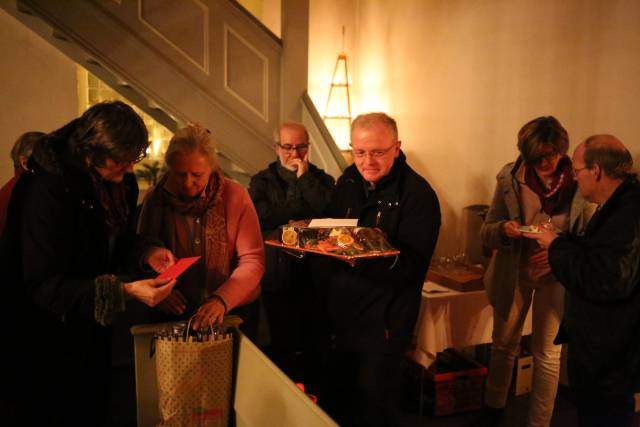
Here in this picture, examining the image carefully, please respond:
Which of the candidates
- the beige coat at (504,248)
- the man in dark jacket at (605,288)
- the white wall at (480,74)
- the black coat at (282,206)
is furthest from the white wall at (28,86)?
the man in dark jacket at (605,288)

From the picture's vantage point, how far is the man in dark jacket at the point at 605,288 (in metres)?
1.69

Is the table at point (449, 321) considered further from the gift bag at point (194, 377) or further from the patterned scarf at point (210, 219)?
the gift bag at point (194, 377)

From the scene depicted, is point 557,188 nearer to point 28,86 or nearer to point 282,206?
point 282,206

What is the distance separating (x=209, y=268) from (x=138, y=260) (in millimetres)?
268

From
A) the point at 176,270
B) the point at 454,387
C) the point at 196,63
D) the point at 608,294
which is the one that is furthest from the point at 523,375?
the point at 196,63

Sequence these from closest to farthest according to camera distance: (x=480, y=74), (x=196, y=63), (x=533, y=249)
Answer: (x=533, y=249) → (x=480, y=74) → (x=196, y=63)

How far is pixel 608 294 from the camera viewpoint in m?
1.73

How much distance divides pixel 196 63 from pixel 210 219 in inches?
103

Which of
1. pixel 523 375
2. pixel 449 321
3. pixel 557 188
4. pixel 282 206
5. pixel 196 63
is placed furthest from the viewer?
pixel 196 63

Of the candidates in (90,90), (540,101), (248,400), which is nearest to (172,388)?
(248,400)

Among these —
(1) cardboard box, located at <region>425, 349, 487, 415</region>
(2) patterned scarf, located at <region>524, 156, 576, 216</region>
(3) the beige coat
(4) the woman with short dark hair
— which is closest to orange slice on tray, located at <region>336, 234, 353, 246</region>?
(4) the woman with short dark hair

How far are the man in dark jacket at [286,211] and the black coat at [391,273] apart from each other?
2.45ft

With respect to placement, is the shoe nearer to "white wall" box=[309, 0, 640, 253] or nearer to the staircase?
"white wall" box=[309, 0, 640, 253]

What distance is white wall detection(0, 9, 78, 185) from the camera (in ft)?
16.6
